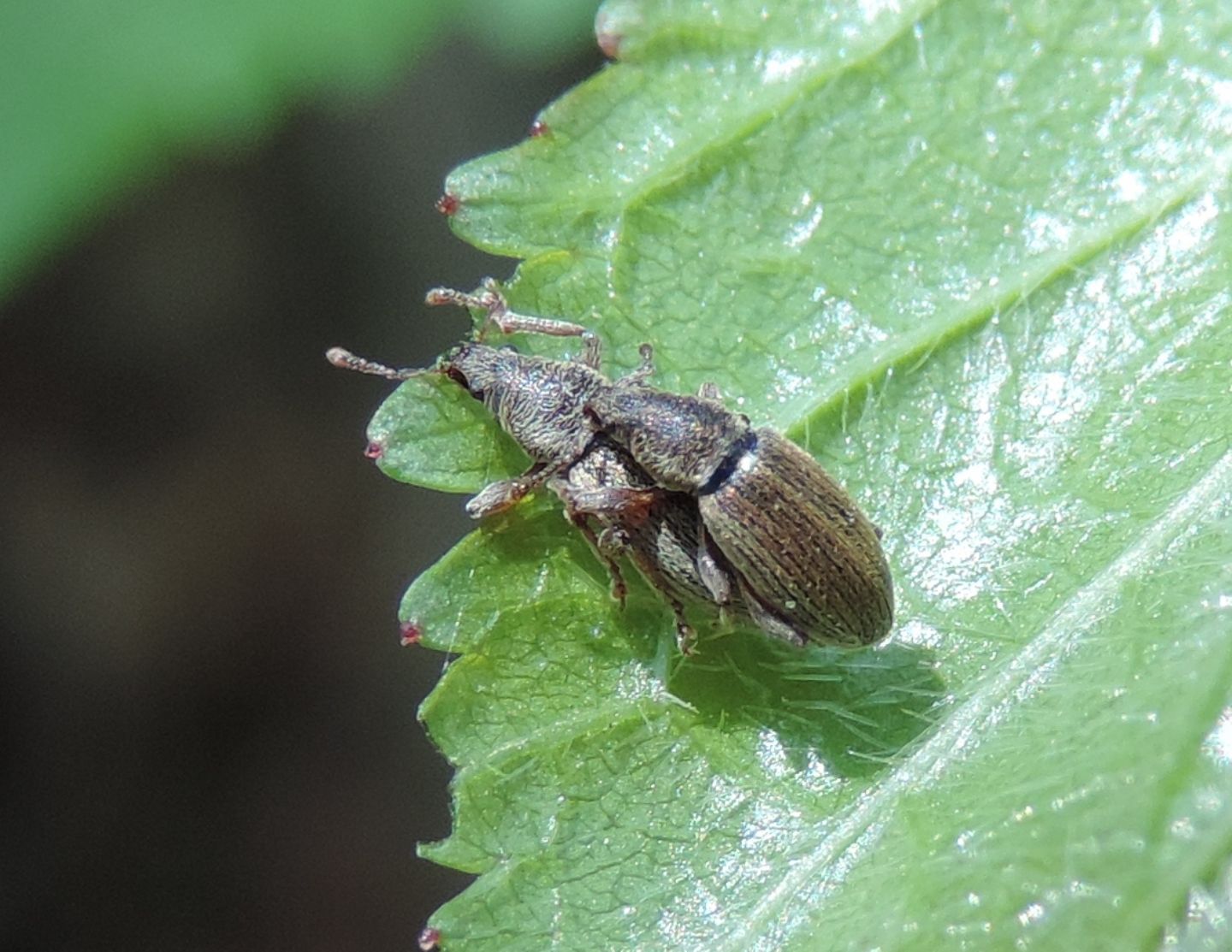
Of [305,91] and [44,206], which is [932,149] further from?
[44,206]

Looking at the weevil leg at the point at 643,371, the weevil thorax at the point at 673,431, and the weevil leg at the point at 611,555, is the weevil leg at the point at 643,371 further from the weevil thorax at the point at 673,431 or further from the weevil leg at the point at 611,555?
the weevil leg at the point at 611,555

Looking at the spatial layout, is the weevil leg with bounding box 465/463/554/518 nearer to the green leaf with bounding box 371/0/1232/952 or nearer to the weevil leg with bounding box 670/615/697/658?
the green leaf with bounding box 371/0/1232/952

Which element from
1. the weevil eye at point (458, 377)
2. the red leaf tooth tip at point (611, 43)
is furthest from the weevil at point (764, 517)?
the red leaf tooth tip at point (611, 43)

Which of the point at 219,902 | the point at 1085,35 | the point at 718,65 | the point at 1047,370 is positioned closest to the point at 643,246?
the point at 718,65

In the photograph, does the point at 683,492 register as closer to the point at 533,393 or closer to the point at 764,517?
the point at 764,517

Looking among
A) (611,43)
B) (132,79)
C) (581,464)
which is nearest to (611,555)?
(581,464)

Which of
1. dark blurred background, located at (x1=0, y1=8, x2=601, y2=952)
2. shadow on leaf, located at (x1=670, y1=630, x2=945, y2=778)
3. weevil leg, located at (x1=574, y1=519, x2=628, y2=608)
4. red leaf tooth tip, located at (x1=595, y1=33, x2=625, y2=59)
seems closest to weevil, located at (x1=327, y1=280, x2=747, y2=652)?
weevil leg, located at (x1=574, y1=519, x2=628, y2=608)
